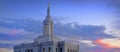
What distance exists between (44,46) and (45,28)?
7.50 m

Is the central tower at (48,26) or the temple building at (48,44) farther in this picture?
the central tower at (48,26)

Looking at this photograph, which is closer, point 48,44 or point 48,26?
point 48,44

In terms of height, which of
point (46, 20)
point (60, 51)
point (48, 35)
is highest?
point (46, 20)

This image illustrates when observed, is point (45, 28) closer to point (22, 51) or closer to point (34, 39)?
point (34, 39)

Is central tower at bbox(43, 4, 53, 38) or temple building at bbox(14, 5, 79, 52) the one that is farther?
central tower at bbox(43, 4, 53, 38)

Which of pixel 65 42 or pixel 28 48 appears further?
pixel 28 48

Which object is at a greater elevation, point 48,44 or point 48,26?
point 48,26

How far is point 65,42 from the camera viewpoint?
9369cm

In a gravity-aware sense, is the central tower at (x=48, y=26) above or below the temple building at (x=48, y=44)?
above

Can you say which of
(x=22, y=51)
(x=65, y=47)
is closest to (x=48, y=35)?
(x=65, y=47)

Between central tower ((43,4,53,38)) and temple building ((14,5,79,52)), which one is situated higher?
central tower ((43,4,53,38))

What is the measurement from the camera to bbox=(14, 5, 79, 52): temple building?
9300cm

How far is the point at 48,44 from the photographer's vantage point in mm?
93125

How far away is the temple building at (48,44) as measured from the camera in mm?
93000
